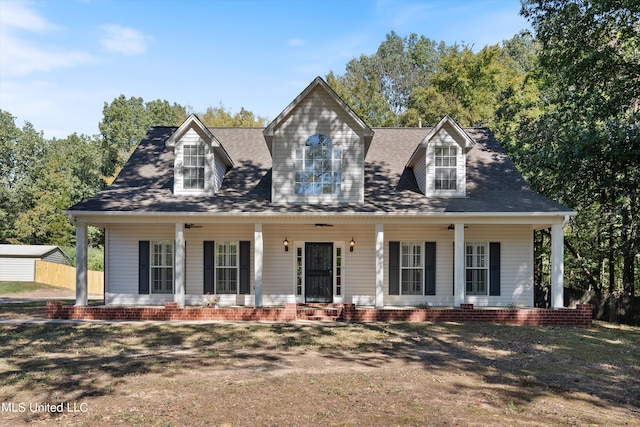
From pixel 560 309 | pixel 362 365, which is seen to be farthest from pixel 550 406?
pixel 560 309

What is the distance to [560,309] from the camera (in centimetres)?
1483

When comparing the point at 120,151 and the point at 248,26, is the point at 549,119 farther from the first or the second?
the point at 120,151

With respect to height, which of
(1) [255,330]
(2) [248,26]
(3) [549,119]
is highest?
(2) [248,26]

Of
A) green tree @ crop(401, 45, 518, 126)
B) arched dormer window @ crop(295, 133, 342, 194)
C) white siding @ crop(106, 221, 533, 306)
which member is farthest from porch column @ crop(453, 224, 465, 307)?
green tree @ crop(401, 45, 518, 126)

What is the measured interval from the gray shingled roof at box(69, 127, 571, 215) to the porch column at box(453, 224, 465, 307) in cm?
76

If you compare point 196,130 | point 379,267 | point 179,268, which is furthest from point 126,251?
point 379,267

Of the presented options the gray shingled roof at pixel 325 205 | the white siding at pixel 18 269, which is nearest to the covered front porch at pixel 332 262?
the gray shingled roof at pixel 325 205

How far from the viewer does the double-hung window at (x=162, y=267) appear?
55.4 feet

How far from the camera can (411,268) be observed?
56.1 ft

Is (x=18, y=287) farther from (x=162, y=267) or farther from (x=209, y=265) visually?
(x=209, y=265)

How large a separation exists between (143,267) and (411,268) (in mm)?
8726

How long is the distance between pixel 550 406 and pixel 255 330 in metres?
7.56

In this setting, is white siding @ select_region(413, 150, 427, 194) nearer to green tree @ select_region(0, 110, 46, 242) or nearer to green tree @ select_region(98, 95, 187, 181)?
green tree @ select_region(98, 95, 187, 181)

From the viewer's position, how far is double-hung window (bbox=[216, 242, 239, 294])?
17062 mm
